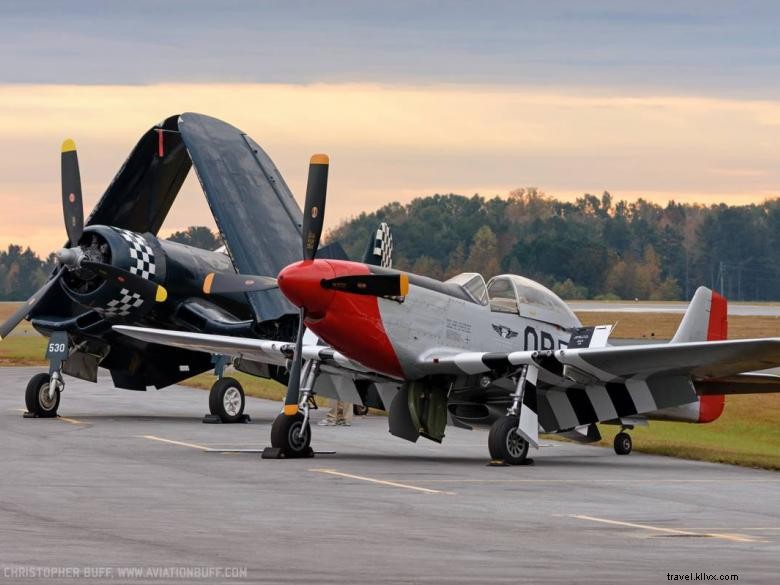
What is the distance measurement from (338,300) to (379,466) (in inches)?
78.4

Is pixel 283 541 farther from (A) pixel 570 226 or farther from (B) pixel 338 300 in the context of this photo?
(A) pixel 570 226

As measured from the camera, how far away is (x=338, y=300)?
58.6 ft

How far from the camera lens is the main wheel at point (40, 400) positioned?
83.5ft

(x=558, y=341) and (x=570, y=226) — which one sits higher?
(x=570, y=226)

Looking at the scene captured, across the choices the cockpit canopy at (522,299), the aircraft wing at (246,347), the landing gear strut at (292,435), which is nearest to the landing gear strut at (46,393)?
the aircraft wing at (246,347)

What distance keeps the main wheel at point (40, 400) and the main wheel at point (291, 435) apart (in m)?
8.13

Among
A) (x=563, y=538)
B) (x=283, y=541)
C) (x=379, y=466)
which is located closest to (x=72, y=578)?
(x=283, y=541)

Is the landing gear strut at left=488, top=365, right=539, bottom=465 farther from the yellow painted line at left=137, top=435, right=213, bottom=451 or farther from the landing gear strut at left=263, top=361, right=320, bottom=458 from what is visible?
the yellow painted line at left=137, top=435, right=213, bottom=451

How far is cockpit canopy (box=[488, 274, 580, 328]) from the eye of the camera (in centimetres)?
1978

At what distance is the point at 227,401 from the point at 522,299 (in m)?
7.22

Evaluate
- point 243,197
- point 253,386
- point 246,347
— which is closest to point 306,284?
point 246,347

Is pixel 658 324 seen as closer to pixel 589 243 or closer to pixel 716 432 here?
pixel 589 243

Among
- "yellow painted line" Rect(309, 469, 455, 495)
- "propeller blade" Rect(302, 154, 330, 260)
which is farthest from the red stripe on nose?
"yellow painted line" Rect(309, 469, 455, 495)

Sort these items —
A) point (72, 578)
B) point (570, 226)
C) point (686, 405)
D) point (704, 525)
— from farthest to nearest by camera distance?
point (570, 226) → point (686, 405) → point (704, 525) → point (72, 578)
